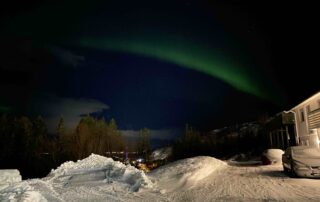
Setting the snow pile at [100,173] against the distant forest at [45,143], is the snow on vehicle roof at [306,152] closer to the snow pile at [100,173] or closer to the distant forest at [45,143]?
the snow pile at [100,173]

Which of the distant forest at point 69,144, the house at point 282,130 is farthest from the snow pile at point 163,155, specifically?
the house at point 282,130

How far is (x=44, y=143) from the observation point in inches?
2243

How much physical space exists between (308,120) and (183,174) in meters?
17.1

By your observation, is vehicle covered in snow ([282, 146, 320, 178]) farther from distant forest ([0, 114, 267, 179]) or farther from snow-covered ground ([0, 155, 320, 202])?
distant forest ([0, 114, 267, 179])

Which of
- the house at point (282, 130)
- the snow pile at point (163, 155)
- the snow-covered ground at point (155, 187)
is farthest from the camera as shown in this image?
the snow pile at point (163, 155)

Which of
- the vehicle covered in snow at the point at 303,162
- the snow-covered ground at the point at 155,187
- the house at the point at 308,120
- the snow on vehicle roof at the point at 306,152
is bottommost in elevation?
the snow-covered ground at the point at 155,187

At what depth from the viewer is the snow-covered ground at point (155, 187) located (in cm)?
1160

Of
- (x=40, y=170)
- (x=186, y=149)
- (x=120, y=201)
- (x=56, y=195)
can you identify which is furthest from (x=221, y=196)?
A: (x=186, y=149)

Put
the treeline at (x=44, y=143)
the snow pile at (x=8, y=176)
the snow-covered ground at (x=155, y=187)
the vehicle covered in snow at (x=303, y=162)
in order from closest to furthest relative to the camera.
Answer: the snow-covered ground at (x=155, y=187), the snow pile at (x=8, y=176), the vehicle covered in snow at (x=303, y=162), the treeline at (x=44, y=143)

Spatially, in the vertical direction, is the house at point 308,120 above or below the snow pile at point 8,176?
above

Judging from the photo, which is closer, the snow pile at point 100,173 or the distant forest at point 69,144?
the snow pile at point 100,173

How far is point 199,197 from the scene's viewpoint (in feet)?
39.7

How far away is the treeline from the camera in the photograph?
4131 centimetres

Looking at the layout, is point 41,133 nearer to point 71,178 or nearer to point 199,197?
point 71,178
